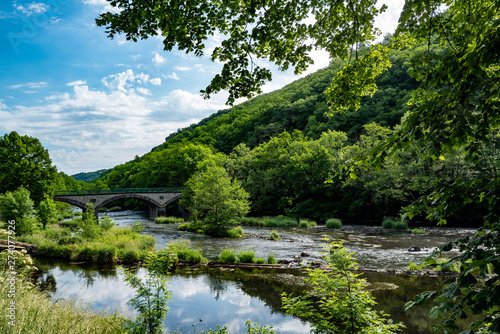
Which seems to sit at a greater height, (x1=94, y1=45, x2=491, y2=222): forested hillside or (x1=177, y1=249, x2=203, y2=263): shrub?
(x1=94, y1=45, x2=491, y2=222): forested hillside

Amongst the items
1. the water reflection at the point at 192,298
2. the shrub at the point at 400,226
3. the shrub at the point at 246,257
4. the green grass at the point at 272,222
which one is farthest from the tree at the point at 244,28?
the green grass at the point at 272,222

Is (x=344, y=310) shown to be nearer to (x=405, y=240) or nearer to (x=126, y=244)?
(x=126, y=244)

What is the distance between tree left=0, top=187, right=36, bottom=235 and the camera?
72.5 feet

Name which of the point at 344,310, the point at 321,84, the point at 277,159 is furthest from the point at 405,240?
the point at 321,84

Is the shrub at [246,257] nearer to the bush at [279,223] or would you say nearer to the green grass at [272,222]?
the green grass at [272,222]

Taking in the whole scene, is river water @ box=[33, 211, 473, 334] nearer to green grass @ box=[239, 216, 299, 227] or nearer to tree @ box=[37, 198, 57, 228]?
tree @ box=[37, 198, 57, 228]

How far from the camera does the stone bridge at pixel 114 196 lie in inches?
1671

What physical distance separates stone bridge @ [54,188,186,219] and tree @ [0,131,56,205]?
12.1 m

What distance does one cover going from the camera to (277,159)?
49.9m

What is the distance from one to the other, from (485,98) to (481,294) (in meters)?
1.75

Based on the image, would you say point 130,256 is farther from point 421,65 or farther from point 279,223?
point 279,223

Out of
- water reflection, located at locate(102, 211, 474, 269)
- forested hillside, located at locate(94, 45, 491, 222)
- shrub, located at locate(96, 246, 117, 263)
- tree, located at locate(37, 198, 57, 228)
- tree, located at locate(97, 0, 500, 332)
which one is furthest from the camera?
forested hillside, located at locate(94, 45, 491, 222)

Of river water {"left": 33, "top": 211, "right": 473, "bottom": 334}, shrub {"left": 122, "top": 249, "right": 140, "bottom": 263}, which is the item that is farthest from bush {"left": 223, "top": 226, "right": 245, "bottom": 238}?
shrub {"left": 122, "top": 249, "right": 140, "bottom": 263}

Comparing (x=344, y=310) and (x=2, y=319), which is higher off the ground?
(x=2, y=319)
